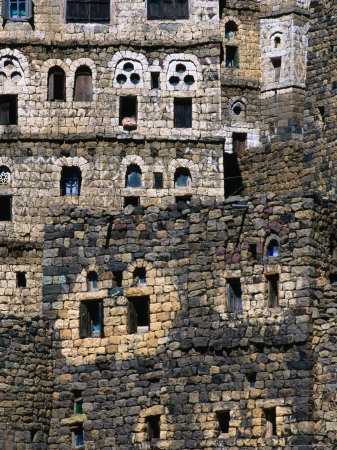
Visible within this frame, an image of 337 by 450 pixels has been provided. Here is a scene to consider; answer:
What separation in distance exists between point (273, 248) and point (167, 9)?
60.8 ft

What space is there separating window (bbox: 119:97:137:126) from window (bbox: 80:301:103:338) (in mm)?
13644

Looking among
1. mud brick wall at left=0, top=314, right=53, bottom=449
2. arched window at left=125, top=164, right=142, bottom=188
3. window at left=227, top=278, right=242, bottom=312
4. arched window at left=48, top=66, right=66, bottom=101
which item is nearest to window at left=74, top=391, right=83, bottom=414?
mud brick wall at left=0, top=314, right=53, bottom=449

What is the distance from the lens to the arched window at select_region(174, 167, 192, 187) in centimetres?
7462

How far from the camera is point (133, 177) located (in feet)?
244

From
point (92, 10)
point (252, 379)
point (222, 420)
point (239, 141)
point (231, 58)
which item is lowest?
point (222, 420)

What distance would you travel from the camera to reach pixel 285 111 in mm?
78562

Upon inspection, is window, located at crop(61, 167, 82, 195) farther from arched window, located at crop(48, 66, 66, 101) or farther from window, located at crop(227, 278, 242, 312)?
window, located at crop(227, 278, 242, 312)

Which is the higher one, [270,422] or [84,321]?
[84,321]

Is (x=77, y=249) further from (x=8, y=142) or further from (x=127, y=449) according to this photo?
(x=8, y=142)

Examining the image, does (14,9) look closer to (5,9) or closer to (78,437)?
(5,9)

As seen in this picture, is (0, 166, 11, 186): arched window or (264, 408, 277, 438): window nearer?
(264, 408, 277, 438): window

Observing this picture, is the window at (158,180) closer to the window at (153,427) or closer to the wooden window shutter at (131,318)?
the wooden window shutter at (131,318)

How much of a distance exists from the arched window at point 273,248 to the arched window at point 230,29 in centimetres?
2161

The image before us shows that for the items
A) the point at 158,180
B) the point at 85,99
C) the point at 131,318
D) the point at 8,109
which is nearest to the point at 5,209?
the point at 8,109
